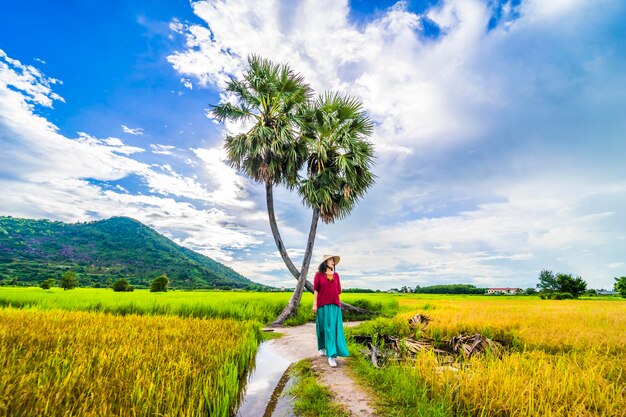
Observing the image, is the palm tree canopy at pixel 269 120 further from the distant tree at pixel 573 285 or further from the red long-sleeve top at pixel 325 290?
the distant tree at pixel 573 285

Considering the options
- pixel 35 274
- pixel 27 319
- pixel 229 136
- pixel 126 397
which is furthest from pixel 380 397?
pixel 35 274

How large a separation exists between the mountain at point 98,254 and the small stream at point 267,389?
2784 inches

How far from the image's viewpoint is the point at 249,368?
6.36 m

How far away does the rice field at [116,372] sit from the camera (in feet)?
10.0

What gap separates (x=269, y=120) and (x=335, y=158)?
13.8 ft

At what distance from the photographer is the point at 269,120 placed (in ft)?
52.1

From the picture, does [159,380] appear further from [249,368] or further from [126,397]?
[249,368]

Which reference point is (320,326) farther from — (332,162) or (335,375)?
(332,162)

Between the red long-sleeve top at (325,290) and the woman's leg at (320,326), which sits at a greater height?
the red long-sleeve top at (325,290)

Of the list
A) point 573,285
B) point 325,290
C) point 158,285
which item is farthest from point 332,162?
point 573,285

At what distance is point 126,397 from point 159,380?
0.73m

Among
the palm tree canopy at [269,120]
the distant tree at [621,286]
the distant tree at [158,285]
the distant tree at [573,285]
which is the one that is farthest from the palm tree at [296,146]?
the distant tree at [573,285]

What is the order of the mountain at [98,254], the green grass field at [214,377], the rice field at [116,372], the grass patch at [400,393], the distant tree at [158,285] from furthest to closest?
the mountain at [98,254] → the distant tree at [158,285] → the grass patch at [400,393] → the green grass field at [214,377] → the rice field at [116,372]

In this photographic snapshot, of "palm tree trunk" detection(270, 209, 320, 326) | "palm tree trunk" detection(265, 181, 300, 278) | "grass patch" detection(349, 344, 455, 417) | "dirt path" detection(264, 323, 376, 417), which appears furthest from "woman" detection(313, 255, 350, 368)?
"palm tree trunk" detection(265, 181, 300, 278)
